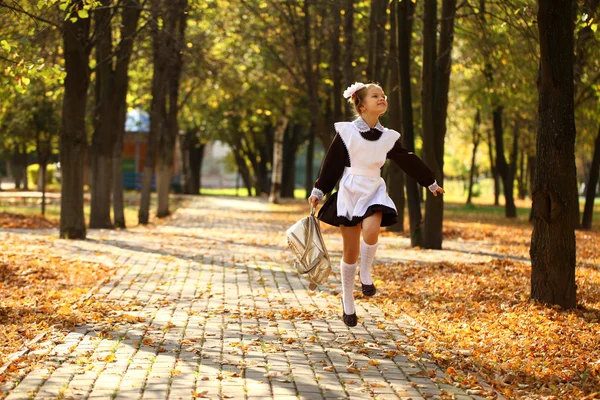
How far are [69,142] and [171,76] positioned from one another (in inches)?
446

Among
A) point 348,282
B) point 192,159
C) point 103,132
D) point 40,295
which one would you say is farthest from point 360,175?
point 192,159

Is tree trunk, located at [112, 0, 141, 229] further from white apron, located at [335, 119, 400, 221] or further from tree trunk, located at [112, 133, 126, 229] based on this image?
white apron, located at [335, 119, 400, 221]

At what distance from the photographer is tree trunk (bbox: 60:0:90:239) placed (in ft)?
58.0

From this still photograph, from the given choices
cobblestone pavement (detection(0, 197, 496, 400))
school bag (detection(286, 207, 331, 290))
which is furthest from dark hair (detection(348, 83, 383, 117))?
cobblestone pavement (detection(0, 197, 496, 400))

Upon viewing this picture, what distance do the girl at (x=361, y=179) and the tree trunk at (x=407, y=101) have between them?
9576mm

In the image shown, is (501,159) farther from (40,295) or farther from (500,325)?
(500,325)

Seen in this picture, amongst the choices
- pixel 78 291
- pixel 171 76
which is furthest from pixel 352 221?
pixel 171 76

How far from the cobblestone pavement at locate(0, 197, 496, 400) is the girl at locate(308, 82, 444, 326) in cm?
77

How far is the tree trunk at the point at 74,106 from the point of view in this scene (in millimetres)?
17672

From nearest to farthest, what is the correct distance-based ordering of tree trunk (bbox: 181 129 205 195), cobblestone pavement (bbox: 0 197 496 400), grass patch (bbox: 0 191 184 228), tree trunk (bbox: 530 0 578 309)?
cobblestone pavement (bbox: 0 197 496 400)
tree trunk (bbox: 530 0 578 309)
grass patch (bbox: 0 191 184 228)
tree trunk (bbox: 181 129 205 195)

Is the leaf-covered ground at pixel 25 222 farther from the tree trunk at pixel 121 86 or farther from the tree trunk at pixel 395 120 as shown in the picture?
the tree trunk at pixel 395 120

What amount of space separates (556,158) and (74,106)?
421 inches

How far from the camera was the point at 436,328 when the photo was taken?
8.78 m

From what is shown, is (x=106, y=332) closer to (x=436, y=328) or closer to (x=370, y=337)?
(x=370, y=337)
